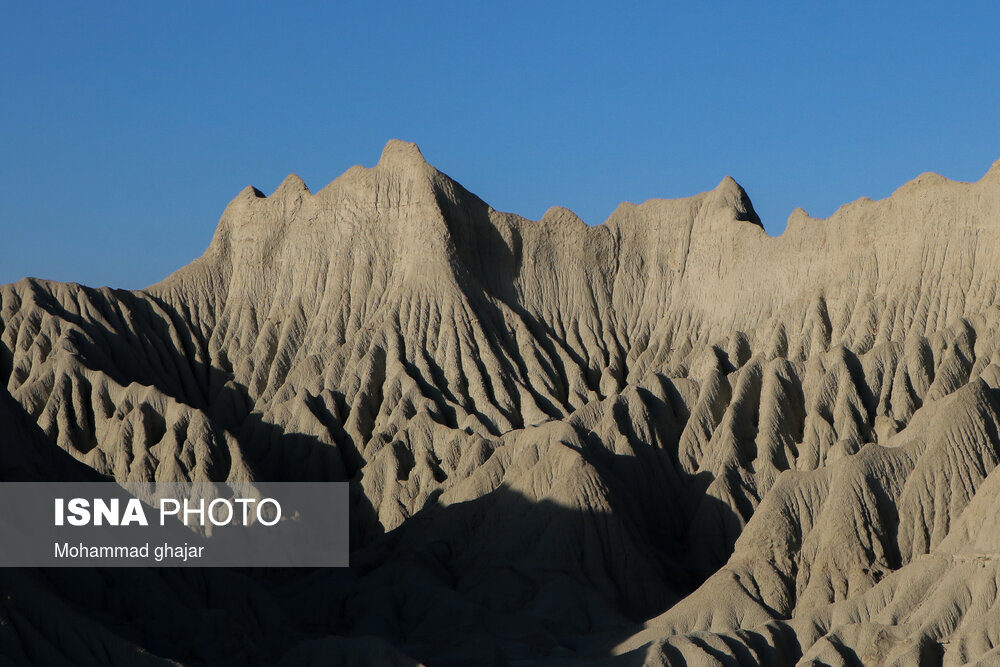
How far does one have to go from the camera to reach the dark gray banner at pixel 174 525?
50.9 m

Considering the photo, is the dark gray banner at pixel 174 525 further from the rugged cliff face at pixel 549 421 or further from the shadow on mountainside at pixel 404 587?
the rugged cliff face at pixel 549 421

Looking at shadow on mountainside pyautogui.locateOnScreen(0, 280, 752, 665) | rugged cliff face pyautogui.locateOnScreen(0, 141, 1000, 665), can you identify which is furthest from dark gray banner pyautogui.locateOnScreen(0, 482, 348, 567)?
rugged cliff face pyautogui.locateOnScreen(0, 141, 1000, 665)

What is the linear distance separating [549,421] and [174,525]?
24054mm

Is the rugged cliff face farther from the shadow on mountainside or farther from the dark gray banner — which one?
the dark gray banner

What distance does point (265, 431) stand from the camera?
89125 millimetres

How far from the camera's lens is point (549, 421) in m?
79.6

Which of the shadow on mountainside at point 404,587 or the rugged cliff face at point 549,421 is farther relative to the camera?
the rugged cliff face at point 549,421

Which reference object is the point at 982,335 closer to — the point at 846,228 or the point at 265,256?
the point at 846,228

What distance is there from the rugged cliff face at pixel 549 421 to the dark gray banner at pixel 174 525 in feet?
2.69

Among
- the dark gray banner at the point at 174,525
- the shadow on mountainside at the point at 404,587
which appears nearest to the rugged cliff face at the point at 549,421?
the shadow on mountainside at the point at 404,587

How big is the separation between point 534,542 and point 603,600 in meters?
4.46

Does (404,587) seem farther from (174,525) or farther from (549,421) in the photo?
(549,421)

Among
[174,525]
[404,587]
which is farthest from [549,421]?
[174,525]

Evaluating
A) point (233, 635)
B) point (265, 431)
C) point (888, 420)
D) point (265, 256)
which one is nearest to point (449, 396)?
point (265, 431)
